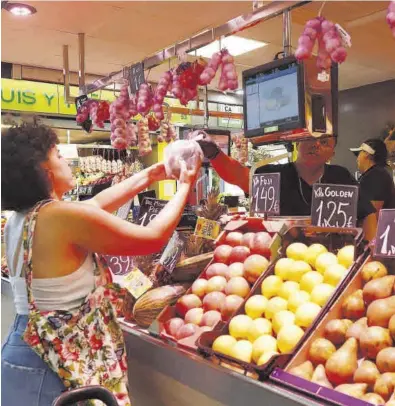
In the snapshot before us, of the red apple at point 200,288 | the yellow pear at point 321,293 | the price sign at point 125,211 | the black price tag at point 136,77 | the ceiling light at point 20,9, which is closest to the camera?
the yellow pear at point 321,293

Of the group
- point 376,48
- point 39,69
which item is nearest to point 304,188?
point 376,48

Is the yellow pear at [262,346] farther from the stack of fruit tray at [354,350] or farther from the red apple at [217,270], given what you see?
the red apple at [217,270]

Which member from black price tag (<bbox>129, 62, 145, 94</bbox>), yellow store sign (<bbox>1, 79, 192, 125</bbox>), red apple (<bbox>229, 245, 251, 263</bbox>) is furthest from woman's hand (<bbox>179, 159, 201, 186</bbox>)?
yellow store sign (<bbox>1, 79, 192, 125</bbox>)

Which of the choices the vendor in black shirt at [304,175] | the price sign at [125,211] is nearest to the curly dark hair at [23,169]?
the vendor in black shirt at [304,175]

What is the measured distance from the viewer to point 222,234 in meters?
2.62

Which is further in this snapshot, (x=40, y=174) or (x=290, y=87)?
(x=290, y=87)

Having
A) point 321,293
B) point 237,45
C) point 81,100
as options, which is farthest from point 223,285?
point 237,45

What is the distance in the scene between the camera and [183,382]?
2.05 m

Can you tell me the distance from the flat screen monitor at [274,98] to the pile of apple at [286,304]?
2.40ft

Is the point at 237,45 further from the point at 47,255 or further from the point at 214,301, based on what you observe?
the point at 47,255

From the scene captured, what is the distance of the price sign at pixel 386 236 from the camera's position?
74.2 inches

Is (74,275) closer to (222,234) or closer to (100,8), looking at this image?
(222,234)

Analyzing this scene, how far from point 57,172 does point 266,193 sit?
3.54 feet

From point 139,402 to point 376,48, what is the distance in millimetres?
5453
